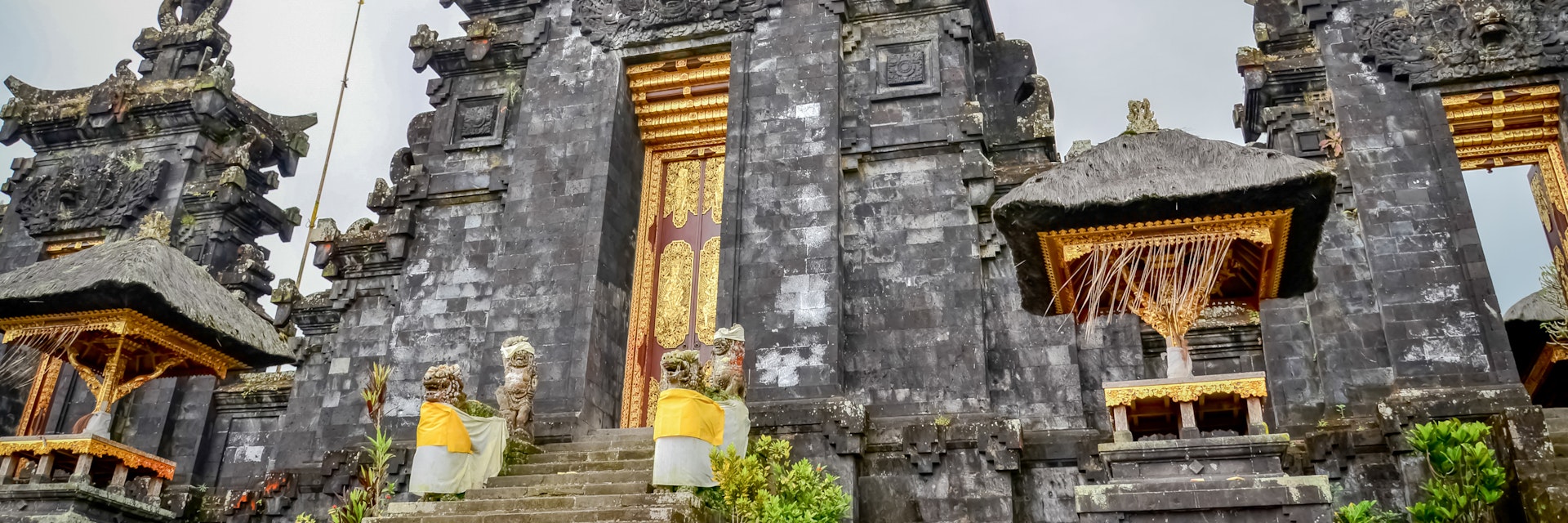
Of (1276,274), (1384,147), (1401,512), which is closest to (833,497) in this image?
(1276,274)

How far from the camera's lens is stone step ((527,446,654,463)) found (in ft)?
39.3

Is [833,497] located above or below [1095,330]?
below

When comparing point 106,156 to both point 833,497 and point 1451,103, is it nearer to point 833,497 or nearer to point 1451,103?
point 833,497

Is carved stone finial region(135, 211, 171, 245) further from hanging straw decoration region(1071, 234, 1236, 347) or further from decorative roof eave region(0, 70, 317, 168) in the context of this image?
hanging straw decoration region(1071, 234, 1236, 347)

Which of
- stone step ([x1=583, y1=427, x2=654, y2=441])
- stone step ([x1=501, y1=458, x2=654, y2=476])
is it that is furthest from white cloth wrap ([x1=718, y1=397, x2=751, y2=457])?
stone step ([x1=583, y1=427, x2=654, y2=441])

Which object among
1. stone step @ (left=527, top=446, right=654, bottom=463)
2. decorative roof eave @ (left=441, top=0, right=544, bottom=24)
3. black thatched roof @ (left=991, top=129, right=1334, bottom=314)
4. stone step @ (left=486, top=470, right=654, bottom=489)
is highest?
decorative roof eave @ (left=441, top=0, right=544, bottom=24)

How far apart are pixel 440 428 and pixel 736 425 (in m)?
2.95

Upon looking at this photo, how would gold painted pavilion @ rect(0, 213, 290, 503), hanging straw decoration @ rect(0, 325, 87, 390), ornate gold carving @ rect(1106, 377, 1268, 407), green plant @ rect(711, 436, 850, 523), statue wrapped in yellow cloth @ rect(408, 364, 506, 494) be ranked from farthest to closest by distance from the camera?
hanging straw decoration @ rect(0, 325, 87, 390) < gold painted pavilion @ rect(0, 213, 290, 503) < statue wrapped in yellow cloth @ rect(408, 364, 506, 494) < green plant @ rect(711, 436, 850, 523) < ornate gold carving @ rect(1106, 377, 1268, 407)

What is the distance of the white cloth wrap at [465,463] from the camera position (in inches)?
433

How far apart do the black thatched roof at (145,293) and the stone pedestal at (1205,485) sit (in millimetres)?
11186

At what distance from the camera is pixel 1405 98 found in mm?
13141

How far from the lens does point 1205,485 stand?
9.73 m

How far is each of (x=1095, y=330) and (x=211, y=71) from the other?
50.3 ft

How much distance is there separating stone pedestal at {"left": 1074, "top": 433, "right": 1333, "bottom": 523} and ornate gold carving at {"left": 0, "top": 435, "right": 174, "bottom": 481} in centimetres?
1171
